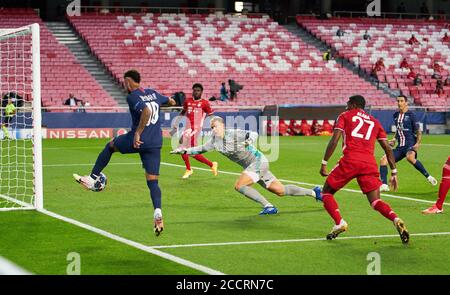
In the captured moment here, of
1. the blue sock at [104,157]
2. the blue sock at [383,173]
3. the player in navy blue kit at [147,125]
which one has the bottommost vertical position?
the blue sock at [383,173]

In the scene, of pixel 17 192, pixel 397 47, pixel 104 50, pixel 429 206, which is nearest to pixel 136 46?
pixel 104 50

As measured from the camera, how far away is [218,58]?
163 ft

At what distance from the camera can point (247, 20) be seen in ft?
183

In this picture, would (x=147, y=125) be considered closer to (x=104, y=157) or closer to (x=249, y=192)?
(x=104, y=157)

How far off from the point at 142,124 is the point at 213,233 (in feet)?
5.75

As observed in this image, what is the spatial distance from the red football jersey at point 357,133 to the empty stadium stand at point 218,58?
109 ft

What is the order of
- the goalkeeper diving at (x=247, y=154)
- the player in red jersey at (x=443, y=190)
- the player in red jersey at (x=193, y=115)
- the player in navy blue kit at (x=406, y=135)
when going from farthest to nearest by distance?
the player in red jersey at (x=193, y=115) < the player in navy blue kit at (x=406, y=135) < the goalkeeper diving at (x=247, y=154) < the player in red jersey at (x=443, y=190)

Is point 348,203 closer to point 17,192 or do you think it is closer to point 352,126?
point 352,126

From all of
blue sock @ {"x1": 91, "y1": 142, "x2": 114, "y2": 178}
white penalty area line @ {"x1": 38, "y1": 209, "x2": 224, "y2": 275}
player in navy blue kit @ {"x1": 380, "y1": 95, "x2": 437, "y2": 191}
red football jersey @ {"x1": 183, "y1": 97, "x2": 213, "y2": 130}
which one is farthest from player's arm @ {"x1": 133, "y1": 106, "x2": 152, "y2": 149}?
red football jersey @ {"x1": 183, "y1": 97, "x2": 213, "y2": 130}

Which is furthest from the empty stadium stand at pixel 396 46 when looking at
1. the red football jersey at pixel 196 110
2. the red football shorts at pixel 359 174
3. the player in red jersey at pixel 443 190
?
the red football shorts at pixel 359 174

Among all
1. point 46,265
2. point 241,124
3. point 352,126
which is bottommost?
point 241,124

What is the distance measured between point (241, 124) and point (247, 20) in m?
16.2

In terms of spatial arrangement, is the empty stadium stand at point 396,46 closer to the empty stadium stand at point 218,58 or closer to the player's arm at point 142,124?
the empty stadium stand at point 218,58

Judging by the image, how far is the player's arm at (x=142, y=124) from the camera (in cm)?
1187
